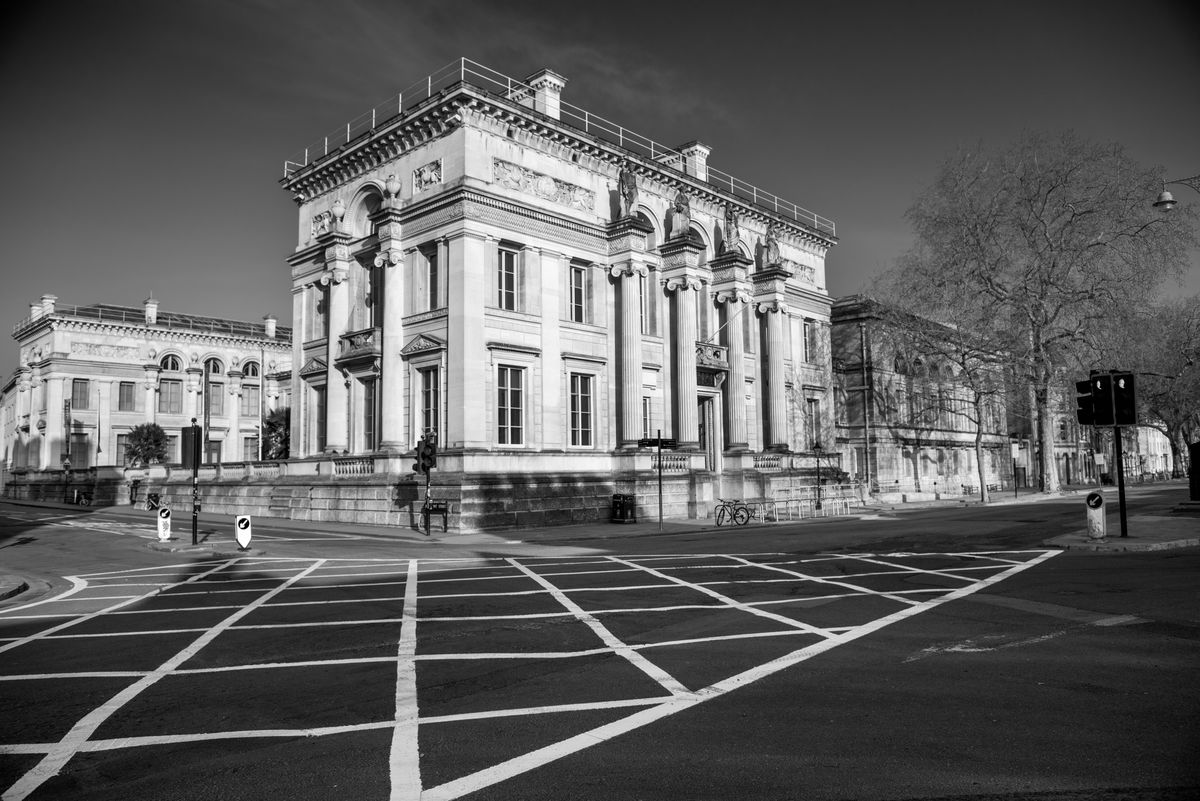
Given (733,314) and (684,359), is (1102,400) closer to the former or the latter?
(684,359)

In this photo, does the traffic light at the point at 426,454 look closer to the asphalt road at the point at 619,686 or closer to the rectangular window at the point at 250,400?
the asphalt road at the point at 619,686

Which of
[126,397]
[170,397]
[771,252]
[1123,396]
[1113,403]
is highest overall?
[771,252]

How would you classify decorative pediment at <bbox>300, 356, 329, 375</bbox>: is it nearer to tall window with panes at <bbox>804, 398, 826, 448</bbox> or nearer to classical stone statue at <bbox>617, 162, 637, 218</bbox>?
classical stone statue at <bbox>617, 162, 637, 218</bbox>

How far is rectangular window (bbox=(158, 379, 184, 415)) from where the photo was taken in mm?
68938

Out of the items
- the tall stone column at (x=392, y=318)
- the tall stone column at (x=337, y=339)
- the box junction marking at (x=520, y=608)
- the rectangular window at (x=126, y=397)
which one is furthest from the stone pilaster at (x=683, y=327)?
the rectangular window at (x=126, y=397)

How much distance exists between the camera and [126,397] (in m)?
67.6

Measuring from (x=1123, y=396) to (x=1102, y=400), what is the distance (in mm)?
400

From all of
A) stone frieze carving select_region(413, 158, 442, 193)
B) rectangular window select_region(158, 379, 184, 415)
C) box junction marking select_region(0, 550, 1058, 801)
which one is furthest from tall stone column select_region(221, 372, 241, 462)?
box junction marking select_region(0, 550, 1058, 801)

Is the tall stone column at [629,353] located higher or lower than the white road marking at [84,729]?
higher

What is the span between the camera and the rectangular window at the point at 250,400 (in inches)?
2906

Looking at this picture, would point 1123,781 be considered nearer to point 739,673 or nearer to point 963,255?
point 739,673

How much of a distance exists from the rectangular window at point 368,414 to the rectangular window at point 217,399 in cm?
4406

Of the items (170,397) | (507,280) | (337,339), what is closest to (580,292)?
(507,280)

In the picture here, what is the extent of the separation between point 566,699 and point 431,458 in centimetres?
1890
